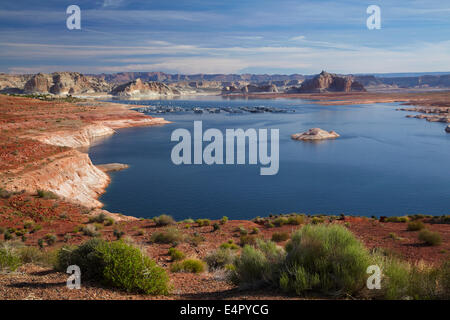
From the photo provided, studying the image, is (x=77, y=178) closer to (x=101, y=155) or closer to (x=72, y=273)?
(x=101, y=155)

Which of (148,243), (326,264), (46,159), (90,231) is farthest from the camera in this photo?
(46,159)

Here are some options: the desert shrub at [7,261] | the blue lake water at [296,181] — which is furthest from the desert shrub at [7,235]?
the blue lake water at [296,181]

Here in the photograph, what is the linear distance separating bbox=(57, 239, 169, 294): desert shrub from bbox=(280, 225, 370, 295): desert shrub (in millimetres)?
2408

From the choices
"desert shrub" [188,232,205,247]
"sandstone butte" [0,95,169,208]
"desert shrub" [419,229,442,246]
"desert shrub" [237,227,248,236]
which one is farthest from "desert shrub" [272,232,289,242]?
"sandstone butte" [0,95,169,208]

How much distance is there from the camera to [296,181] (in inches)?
1361

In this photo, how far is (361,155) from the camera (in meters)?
47.2

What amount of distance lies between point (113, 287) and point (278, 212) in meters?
20.6

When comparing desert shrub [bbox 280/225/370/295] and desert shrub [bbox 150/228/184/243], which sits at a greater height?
desert shrub [bbox 280/225/370/295]

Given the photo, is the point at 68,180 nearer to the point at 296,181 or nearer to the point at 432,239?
the point at 296,181

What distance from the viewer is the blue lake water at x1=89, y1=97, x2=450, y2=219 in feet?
89.2

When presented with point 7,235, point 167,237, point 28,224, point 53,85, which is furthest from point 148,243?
point 53,85

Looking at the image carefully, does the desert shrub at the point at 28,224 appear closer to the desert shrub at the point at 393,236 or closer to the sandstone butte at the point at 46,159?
the sandstone butte at the point at 46,159

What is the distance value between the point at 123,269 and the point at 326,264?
3.77 m

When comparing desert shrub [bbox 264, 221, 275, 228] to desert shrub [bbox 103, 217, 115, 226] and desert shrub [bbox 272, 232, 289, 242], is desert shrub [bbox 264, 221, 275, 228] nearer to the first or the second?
desert shrub [bbox 272, 232, 289, 242]
